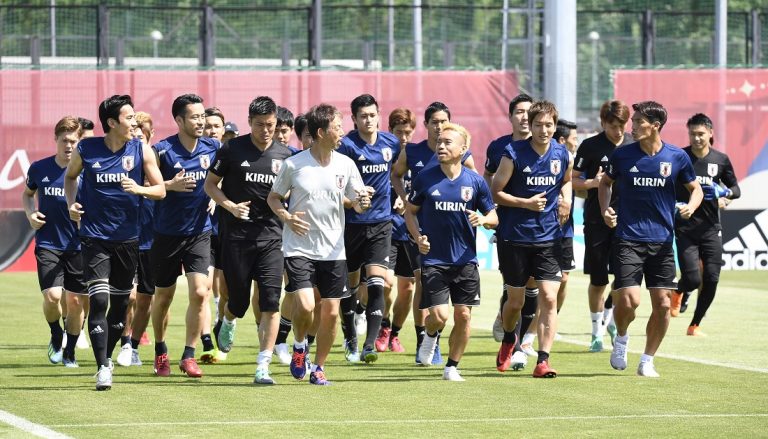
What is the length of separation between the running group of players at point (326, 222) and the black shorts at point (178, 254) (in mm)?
11

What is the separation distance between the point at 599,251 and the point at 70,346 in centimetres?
493

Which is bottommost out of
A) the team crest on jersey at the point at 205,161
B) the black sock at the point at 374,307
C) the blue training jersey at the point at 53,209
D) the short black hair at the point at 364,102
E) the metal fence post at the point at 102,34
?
the black sock at the point at 374,307

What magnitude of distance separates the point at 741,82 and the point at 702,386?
15.7 meters

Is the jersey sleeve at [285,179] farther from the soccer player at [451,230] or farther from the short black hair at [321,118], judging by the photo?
the soccer player at [451,230]

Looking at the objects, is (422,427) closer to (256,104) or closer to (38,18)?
(256,104)

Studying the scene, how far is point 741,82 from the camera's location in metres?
26.8

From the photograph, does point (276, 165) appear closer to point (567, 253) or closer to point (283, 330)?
point (283, 330)

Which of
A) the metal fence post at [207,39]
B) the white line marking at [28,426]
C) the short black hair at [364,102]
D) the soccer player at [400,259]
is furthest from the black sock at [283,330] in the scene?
the metal fence post at [207,39]

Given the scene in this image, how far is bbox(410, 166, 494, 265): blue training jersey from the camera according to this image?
12.0 meters

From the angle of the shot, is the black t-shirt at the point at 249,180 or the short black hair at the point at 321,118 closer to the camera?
the short black hair at the point at 321,118

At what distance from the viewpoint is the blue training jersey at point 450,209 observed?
39.4 ft

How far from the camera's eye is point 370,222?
44.4 feet

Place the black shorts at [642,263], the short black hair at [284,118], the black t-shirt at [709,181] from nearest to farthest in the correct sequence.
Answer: the black shorts at [642,263] < the short black hair at [284,118] < the black t-shirt at [709,181]

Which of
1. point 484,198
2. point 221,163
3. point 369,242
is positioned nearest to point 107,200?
point 221,163
